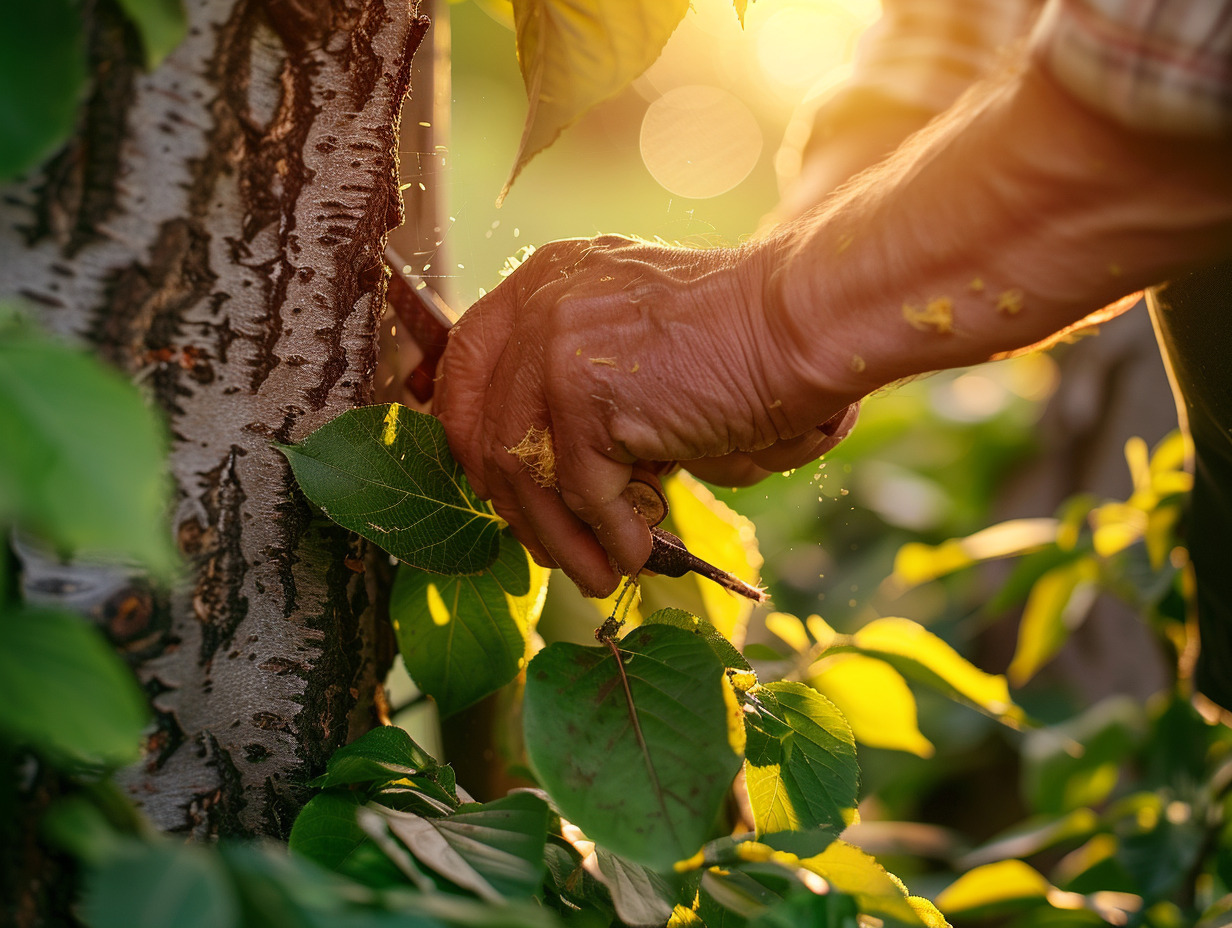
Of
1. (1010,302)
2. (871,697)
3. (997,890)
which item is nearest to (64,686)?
(1010,302)

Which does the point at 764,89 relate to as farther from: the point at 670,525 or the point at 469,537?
the point at 469,537

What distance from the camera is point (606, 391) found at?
41 centimetres

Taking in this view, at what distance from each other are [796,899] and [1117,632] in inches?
73.1

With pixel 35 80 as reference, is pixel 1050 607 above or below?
below

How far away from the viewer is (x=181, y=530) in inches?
11.7

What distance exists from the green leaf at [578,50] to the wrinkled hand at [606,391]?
0.27 feet

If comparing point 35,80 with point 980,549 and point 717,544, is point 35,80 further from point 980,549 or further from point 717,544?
point 980,549

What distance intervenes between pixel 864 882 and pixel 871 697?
289 millimetres

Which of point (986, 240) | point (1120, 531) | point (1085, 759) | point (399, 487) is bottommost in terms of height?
point (1085, 759)

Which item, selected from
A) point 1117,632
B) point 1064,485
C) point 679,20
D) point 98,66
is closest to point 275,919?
point 98,66

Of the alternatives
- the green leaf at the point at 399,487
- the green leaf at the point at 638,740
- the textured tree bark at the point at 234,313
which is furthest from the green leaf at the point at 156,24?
the green leaf at the point at 638,740

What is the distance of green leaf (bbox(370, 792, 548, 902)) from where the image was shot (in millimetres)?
254

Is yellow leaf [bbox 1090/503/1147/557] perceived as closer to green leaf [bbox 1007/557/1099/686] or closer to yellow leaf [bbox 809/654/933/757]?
green leaf [bbox 1007/557/1099/686]

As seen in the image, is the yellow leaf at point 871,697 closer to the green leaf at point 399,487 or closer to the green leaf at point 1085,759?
the green leaf at point 399,487
